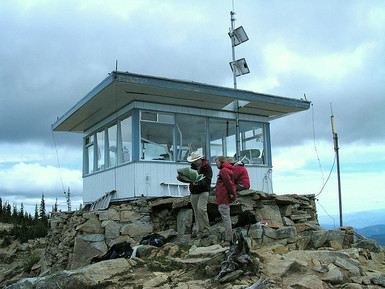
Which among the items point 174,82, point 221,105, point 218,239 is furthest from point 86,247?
point 221,105

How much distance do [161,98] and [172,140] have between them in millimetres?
1278

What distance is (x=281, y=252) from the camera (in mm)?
8375

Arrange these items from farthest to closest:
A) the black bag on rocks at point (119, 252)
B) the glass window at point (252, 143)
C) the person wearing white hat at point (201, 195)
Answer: the glass window at point (252, 143)
the person wearing white hat at point (201, 195)
the black bag on rocks at point (119, 252)

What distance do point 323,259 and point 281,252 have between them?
0.90 m

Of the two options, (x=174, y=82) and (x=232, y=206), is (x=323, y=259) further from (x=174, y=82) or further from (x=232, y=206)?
(x=174, y=82)

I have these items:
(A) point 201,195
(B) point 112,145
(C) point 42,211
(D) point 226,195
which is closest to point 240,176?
(A) point 201,195

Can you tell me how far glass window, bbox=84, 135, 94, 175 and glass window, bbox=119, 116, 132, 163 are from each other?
2.48 metres

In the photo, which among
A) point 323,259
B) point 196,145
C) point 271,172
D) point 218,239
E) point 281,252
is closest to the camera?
point 323,259

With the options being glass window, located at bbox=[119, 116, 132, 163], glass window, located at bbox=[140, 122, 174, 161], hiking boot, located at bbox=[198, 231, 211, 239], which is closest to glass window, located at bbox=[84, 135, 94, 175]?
glass window, located at bbox=[119, 116, 132, 163]

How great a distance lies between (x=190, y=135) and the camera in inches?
505

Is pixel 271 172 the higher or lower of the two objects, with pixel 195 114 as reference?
lower

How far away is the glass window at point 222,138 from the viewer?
1330 cm

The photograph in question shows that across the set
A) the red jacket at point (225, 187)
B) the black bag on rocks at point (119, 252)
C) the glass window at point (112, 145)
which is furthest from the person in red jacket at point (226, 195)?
the glass window at point (112, 145)

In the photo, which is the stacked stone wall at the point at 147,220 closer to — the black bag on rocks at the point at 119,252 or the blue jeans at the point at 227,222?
the blue jeans at the point at 227,222
